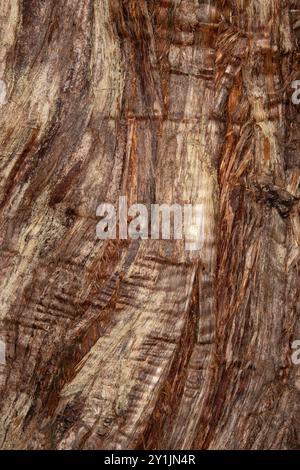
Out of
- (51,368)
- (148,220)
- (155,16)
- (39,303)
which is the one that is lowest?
(51,368)

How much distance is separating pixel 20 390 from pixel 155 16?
131 cm

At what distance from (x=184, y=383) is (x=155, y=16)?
121cm

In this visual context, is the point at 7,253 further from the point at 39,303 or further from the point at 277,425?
the point at 277,425

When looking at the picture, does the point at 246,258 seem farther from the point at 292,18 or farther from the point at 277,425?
the point at 292,18

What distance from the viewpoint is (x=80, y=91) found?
281cm

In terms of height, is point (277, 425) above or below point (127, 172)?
below

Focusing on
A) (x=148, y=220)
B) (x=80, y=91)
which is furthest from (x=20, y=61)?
(x=148, y=220)

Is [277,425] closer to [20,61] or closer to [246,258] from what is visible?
[246,258]

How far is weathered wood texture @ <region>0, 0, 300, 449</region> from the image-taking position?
2.71 m

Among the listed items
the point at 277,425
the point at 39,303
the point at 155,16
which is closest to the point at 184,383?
the point at 277,425

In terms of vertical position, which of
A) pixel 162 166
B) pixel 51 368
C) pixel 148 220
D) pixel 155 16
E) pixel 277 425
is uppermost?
pixel 155 16

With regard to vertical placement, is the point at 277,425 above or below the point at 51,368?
below

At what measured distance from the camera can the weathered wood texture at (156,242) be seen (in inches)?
107

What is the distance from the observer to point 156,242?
273cm
